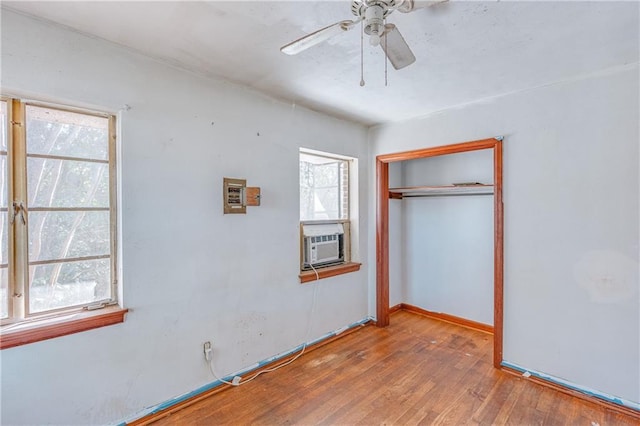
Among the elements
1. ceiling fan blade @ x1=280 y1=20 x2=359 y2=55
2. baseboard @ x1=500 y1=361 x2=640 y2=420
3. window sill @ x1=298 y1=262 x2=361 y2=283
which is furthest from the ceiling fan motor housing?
baseboard @ x1=500 y1=361 x2=640 y2=420

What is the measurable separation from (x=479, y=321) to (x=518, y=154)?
6.44 feet

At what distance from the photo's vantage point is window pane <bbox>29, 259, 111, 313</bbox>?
168 cm

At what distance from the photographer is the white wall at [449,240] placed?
3424 millimetres

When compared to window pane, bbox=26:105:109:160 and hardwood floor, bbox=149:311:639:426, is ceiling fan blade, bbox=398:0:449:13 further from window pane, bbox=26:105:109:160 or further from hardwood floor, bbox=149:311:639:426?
hardwood floor, bbox=149:311:639:426

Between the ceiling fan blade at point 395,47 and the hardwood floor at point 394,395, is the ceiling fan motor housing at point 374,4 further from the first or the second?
the hardwood floor at point 394,395

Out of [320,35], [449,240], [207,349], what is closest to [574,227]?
[449,240]

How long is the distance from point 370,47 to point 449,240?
264 centimetres

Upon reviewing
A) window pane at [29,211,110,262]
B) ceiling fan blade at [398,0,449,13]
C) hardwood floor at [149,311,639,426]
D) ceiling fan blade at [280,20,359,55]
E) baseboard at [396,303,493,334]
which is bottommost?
hardwood floor at [149,311,639,426]

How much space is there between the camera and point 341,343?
311 centimetres

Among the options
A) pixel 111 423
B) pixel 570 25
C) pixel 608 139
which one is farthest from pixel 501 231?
pixel 111 423

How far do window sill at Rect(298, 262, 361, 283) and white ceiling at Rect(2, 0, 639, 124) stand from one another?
65.7 inches

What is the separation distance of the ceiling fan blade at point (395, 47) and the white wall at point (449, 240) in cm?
235

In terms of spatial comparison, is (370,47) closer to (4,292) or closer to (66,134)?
(66,134)

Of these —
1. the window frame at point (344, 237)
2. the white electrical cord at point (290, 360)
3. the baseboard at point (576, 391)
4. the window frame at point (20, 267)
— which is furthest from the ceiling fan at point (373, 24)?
the baseboard at point (576, 391)
